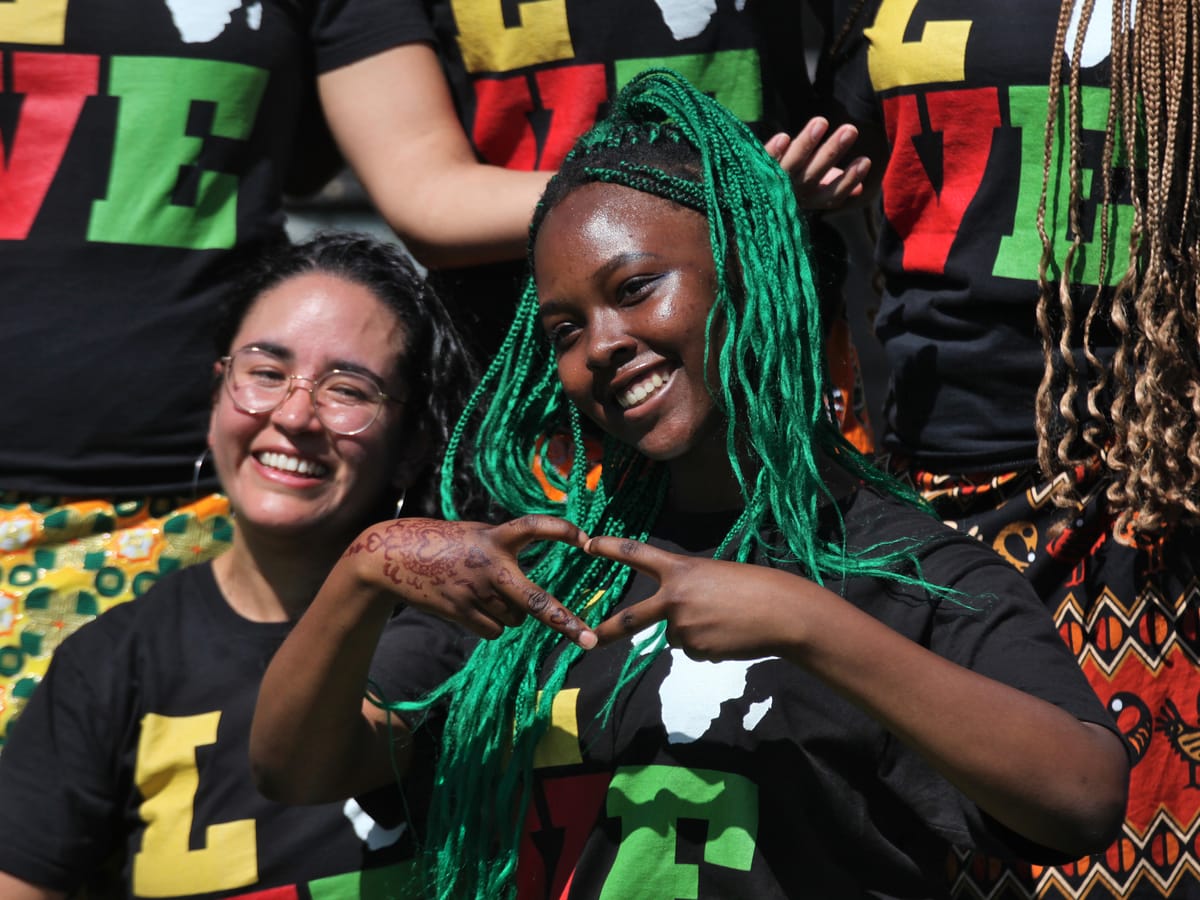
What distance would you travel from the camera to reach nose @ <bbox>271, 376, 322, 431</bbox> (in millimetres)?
2393

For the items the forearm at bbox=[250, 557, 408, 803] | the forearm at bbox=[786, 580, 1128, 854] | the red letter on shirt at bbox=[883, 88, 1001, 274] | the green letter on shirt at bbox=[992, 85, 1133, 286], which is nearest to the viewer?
the forearm at bbox=[786, 580, 1128, 854]

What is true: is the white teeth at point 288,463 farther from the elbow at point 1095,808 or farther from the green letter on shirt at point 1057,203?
the elbow at point 1095,808

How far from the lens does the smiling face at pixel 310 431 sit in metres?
2.40

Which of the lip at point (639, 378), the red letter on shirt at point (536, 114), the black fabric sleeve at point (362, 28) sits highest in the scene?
the black fabric sleeve at point (362, 28)

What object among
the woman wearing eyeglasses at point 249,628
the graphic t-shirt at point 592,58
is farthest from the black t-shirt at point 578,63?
the woman wearing eyeglasses at point 249,628

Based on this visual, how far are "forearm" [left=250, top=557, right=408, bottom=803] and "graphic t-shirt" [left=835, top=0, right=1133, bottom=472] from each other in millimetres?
927

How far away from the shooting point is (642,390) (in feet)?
6.25

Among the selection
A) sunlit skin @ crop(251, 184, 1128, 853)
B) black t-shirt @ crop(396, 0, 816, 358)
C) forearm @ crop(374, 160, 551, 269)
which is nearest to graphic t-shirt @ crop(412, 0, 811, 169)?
black t-shirt @ crop(396, 0, 816, 358)

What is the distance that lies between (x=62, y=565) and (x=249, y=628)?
1.19 feet

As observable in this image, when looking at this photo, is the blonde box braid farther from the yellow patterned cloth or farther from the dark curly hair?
the yellow patterned cloth

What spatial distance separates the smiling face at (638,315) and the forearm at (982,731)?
0.38 m

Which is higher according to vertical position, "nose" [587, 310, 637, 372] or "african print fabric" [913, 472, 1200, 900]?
"nose" [587, 310, 637, 372]

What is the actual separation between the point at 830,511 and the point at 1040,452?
0.39 m

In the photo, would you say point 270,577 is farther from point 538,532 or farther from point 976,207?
point 976,207
